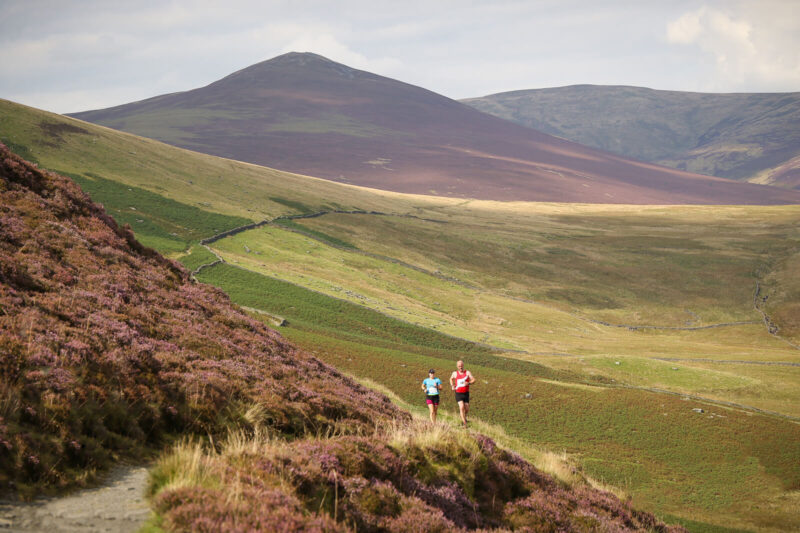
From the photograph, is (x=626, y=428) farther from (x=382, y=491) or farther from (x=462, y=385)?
(x=382, y=491)

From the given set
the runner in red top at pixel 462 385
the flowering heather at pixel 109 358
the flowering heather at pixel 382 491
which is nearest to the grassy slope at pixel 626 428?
the runner in red top at pixel 462 385

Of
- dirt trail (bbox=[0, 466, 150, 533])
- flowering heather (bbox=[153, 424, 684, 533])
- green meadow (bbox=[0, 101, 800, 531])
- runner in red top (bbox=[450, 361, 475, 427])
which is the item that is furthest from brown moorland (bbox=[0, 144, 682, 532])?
green meadow (bbox=[0, 101, 800, 531])

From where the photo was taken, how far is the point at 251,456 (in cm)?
1061

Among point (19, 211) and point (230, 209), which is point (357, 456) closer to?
point (19, 211)

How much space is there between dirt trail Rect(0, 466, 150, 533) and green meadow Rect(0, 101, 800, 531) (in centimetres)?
2620

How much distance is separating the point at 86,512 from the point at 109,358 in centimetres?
552

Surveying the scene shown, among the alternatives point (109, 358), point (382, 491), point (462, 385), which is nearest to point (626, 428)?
point (462, 385)

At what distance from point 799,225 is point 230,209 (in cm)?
14579

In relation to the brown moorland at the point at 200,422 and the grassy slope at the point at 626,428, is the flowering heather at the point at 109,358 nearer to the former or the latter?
the brown moorland at the point at 200,422

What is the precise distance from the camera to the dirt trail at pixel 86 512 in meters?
7.93

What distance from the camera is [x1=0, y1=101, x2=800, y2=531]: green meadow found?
35.7m

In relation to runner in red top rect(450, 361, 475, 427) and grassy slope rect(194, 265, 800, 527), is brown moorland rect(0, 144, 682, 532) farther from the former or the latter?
grassy slope rect(194, 265, 800, 527)

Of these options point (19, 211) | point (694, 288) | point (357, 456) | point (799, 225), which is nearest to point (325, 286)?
point (19, 211)

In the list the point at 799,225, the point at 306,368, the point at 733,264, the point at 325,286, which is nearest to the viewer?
the point at 306,368
